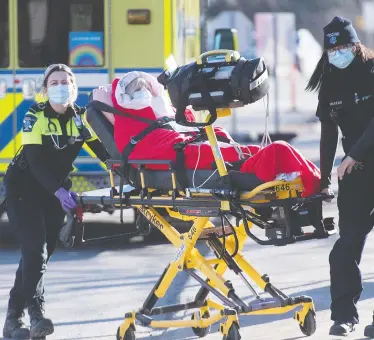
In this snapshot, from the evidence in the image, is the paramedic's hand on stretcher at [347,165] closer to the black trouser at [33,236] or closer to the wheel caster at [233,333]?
the wheel caster at [233,333]

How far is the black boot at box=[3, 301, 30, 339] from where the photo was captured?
791 centimetres

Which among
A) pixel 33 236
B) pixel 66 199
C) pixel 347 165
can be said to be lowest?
pixel 33 236

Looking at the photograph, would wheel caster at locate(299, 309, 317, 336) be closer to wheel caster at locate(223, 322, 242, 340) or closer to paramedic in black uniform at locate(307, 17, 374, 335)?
paramedic in black uniform at locate(307, 17, 374, 335)

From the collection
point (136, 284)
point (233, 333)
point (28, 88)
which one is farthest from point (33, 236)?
point (28, 88)

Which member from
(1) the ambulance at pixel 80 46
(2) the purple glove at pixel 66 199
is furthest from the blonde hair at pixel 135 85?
(1) the ambulance at pixel 80 46

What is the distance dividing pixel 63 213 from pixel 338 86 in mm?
1837

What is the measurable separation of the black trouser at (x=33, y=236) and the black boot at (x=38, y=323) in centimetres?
5

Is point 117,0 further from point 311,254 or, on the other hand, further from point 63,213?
point 63,213

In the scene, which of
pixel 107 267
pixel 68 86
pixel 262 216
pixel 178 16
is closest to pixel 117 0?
pixel 178 16

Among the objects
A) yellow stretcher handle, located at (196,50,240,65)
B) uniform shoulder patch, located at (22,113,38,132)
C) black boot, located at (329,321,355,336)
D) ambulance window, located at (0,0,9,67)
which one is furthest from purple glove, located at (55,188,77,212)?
ambulance window, located at (0,0,9,67)

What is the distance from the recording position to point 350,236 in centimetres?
762

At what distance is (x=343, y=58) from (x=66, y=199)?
70.5 inches

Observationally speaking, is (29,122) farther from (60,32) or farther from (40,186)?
(60,32)

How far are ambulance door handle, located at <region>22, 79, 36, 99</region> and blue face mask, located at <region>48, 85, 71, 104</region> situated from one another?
380 cm
